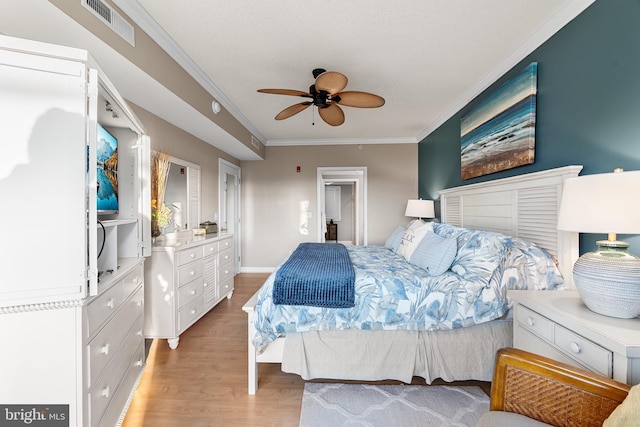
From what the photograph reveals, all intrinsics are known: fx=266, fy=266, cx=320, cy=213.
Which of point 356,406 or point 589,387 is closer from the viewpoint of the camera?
point 589,387

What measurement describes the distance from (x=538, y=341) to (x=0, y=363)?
235cm

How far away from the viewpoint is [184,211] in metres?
3.26

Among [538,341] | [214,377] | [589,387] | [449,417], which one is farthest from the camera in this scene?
[214,377]

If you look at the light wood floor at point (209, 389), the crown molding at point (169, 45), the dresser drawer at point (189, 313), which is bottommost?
the light wood floor at point (209, 389)

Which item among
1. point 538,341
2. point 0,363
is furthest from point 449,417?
point 0,363

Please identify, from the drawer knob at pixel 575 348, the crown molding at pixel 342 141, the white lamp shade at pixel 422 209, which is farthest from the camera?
the crown molding at pixel 342 141

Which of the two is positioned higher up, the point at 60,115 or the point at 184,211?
the point at 60,115

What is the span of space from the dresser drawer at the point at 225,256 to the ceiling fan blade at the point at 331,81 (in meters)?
2.22

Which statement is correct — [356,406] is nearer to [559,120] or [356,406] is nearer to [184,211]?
[559,120]

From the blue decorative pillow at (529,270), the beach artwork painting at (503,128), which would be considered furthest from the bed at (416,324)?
the beach artwork painting at (503,128)

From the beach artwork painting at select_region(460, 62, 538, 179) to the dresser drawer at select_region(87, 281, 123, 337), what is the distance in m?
2.86

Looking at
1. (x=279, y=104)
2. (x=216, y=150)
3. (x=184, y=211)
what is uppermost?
(x=279, y=104)

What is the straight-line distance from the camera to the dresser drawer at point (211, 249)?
2.88m

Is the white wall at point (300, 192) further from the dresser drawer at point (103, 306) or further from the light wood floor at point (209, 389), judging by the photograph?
the dresser drawer at point (103, 306)
